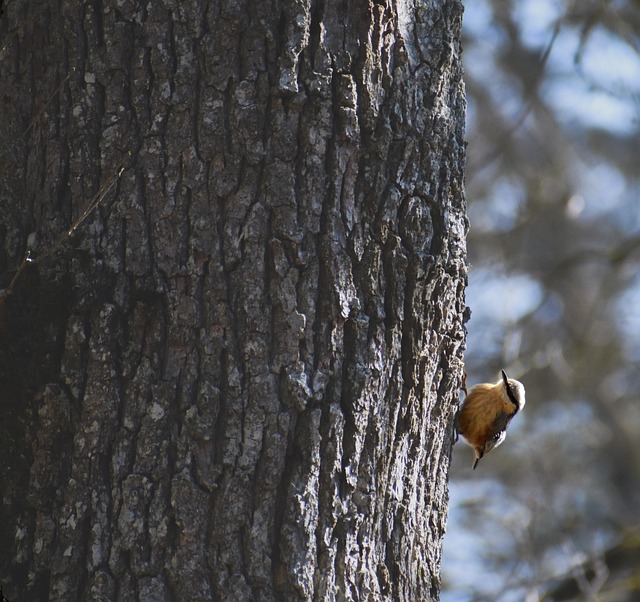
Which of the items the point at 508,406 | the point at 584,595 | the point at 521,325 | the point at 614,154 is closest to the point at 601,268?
the point at 614,154

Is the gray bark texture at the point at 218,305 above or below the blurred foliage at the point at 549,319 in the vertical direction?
below

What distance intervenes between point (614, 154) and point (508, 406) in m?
8.43

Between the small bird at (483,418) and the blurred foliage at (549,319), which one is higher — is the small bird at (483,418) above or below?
below

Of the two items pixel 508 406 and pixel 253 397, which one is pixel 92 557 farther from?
pixel 508 406

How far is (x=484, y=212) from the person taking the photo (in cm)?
880

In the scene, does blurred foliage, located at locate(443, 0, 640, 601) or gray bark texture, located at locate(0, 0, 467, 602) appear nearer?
gray bark texture, located at locate(0, 0, 467, 602)

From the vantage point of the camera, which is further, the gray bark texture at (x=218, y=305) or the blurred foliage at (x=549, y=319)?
the blurred foliage at (x=549, y=319)

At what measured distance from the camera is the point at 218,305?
6.75 feet

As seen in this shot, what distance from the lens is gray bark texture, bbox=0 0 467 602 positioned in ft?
6.49

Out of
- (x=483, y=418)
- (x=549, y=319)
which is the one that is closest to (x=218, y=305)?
(x=483, y=418)

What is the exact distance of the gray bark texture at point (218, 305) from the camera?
1979 mm

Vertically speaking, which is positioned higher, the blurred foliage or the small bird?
the blurred foliage

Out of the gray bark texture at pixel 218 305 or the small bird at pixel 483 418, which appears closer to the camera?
the gray bark texture at pixel 218 305

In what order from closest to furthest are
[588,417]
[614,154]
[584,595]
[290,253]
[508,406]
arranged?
[290,253] < [508,406] < [584,595] < [588,417] < [614,154]
